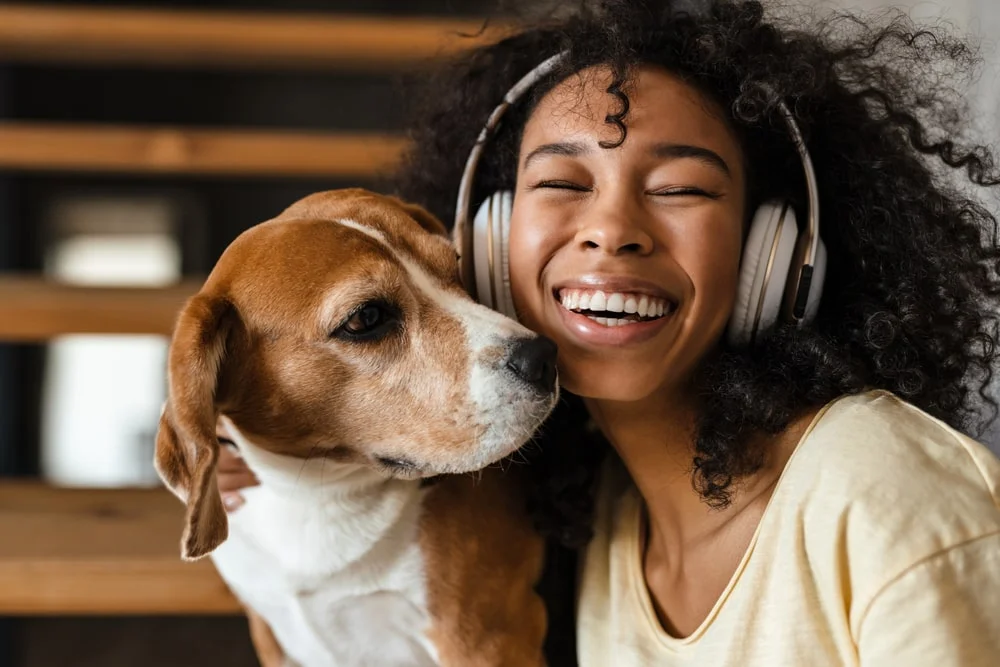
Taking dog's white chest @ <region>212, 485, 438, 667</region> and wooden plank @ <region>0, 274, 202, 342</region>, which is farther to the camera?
wooden plank @ <region>0, 274, 202, 342</region>

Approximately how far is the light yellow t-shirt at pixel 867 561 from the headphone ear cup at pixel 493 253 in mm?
417

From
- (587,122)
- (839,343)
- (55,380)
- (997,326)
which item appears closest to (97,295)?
(587,122)

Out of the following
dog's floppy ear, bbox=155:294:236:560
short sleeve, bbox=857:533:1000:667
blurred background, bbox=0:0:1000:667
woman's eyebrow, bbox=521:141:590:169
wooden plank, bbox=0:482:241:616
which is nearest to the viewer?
short sleeve, bbox=857:533:1000:667

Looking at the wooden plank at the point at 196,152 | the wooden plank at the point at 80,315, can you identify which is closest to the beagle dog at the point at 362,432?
the wooden plank at the point at 80,315

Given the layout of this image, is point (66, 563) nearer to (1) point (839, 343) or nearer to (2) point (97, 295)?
(2) point (97, 295)

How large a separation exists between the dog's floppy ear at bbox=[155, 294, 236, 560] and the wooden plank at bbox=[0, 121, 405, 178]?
0.99m

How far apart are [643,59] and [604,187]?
0.60 feet

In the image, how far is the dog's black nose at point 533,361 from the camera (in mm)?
1115

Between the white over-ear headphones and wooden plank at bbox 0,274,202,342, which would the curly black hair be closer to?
the white over-ear headphones

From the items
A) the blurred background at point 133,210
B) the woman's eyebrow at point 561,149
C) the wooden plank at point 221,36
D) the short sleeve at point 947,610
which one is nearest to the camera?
the short sleeve at point 947,610

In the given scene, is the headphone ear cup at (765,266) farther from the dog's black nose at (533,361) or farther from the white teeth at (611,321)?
the dog's black nose at (533,361)

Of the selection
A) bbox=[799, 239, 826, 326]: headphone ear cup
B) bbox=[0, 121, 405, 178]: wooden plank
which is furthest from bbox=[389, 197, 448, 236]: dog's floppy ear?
bbox=[0, 121, 405, 178]: wooden plank

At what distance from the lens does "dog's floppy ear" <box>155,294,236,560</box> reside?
3.50 ft

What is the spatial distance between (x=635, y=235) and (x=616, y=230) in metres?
0.02
